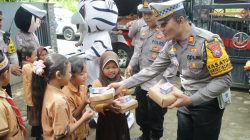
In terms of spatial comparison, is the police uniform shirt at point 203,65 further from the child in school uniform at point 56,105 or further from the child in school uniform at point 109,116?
the child in school uniform at point 56,105

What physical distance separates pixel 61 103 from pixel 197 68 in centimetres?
115

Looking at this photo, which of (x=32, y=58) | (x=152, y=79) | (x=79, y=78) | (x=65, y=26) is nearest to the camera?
(x=79, y=78)

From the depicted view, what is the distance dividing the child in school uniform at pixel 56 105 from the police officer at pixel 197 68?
33.7 inches

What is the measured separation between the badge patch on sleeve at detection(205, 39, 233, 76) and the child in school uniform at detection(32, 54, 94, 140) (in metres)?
1.10

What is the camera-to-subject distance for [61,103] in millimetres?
2303

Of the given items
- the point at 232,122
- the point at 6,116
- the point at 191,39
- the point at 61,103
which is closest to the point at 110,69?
the point at 61,103

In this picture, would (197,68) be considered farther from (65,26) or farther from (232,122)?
(65,26)

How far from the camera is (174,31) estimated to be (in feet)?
7.79

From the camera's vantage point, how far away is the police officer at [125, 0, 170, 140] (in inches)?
137

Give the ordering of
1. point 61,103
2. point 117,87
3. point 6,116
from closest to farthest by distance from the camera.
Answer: point 6,116
point 61,103
point 117,87

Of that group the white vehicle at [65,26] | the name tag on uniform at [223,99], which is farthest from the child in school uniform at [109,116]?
the white vehicle at [65,26]

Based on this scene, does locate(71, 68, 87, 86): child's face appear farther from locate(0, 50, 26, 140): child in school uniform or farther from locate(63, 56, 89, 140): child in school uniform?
locate(0, 50, 26, 140): child in school uniform

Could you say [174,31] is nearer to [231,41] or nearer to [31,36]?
[31,36]

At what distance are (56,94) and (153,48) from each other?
151 centimetres
